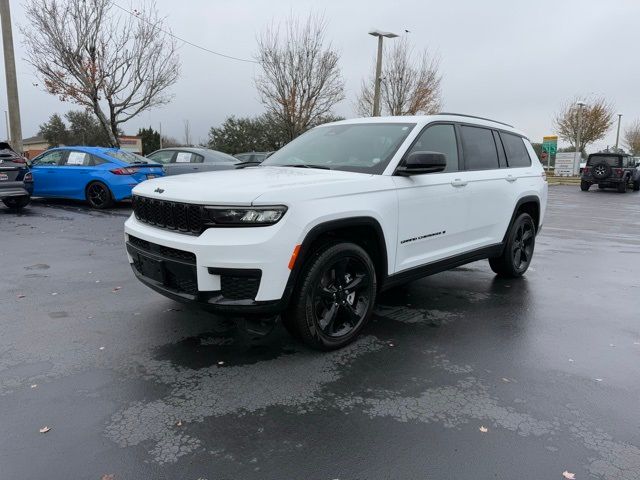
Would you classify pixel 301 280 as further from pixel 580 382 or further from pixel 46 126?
pixel 46 126

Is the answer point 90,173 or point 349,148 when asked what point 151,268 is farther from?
point 90,173

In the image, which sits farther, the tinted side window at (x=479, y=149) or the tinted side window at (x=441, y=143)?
the tinted side window at (x=479, y=149)

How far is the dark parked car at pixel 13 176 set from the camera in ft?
32.7

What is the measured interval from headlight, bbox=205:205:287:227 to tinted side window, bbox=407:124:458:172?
1.64 metres

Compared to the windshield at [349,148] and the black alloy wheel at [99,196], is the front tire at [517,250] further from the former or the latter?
the black alloy wheel at [99,196]

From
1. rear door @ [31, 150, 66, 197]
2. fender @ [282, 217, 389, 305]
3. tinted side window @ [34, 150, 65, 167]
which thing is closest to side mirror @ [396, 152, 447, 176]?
fender @ [282, 217, 389, 305]

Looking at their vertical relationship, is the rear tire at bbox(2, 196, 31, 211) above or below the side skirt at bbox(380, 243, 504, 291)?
above

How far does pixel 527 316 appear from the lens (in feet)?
15.5

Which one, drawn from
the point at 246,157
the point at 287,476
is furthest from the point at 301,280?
the point at 246,157

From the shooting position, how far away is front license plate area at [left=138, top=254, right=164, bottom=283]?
11.7 ft

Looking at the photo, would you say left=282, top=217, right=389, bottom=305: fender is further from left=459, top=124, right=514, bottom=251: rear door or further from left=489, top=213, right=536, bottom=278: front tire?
left=489, top=213, right=536, bottom=278: front tire

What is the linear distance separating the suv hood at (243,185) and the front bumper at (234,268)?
217mm

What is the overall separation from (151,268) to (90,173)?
874 cm

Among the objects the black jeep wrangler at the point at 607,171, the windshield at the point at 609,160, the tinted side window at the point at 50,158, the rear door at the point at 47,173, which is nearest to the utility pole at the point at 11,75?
the tinted side window at the point at 50,158
